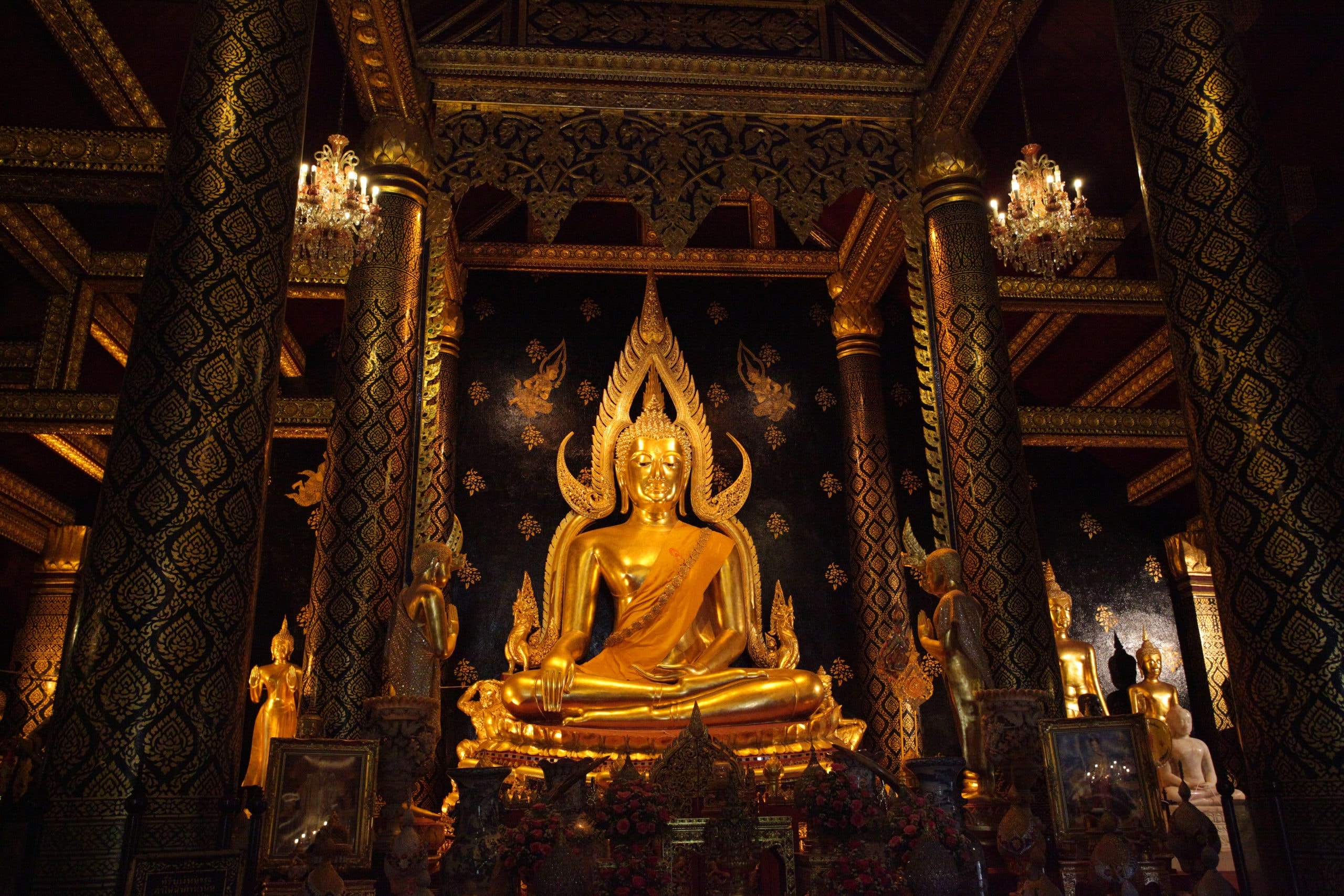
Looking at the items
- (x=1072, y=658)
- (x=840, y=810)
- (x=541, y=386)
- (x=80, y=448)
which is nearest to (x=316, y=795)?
(x=840, y=810)

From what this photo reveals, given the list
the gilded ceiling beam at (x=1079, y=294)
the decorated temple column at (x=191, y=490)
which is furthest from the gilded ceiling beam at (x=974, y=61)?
the decorated temple column at (x=191, y=490)

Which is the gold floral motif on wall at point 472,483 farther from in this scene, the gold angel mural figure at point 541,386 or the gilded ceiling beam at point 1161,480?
the gilded ceiling beam at point 1161,480

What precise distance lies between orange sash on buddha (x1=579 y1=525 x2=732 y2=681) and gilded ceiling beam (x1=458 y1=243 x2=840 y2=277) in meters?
2.30

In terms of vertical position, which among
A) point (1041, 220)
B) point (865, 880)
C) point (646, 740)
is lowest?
point (865, 880)

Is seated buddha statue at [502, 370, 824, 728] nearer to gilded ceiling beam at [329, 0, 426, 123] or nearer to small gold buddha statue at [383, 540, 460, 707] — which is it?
small gold buddha statue at [383, 540, 460, 707]

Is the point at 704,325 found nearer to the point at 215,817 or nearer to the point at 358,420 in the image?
the point at 358,420

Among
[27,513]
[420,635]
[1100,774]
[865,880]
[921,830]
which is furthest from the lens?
[27,513]

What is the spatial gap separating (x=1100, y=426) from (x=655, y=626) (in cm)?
336

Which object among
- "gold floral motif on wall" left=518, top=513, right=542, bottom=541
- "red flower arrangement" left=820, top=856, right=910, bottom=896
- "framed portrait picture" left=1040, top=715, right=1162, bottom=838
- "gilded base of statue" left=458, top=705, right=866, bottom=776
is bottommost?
"red flower arrangement" left=820, top=856, right=910, bottom=896

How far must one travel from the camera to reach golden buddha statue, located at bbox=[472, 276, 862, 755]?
253 inches

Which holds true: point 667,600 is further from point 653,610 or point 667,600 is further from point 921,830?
point 921,830

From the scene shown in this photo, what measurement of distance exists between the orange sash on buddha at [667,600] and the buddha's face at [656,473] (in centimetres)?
33

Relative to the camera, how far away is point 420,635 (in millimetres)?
4902

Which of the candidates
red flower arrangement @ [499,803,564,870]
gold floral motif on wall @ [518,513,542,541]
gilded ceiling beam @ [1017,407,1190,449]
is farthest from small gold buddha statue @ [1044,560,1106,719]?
red flower arrangement @ [499,803,564,870]
